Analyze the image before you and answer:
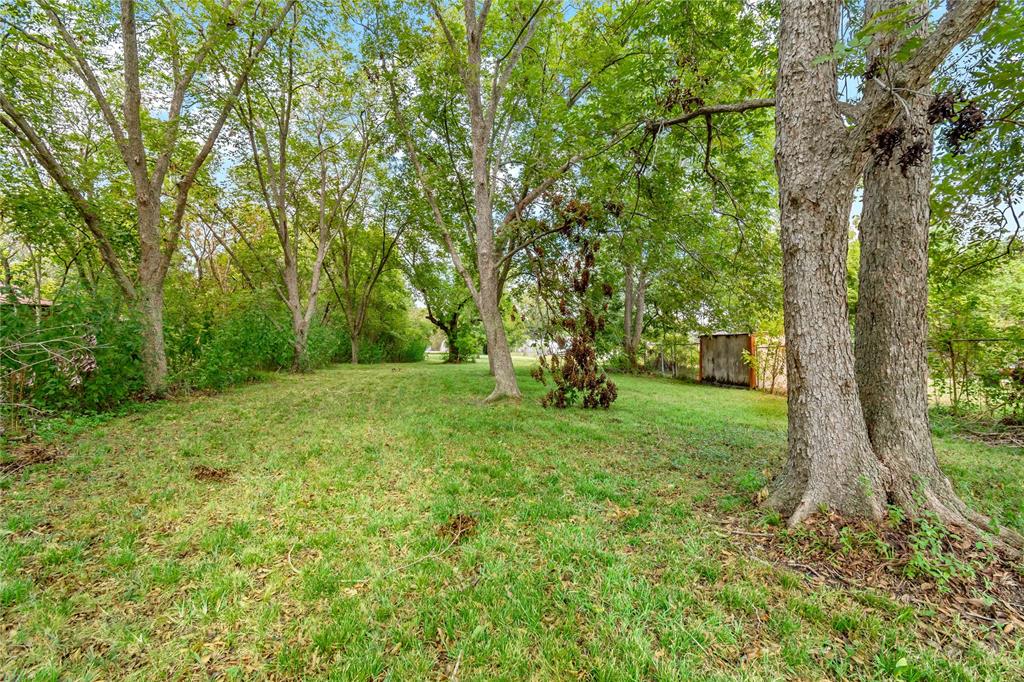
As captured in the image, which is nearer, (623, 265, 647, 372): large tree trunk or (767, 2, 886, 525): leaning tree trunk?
(767, 2, 886, 525): leaning tree trunk

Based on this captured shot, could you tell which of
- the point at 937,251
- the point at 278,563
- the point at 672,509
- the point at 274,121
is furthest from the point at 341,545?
the point at 274,121

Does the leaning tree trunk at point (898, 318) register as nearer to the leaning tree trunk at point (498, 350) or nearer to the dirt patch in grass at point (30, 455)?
the leaning tree trunk at point (498, 350)

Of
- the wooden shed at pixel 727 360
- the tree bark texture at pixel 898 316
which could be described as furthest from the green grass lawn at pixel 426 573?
the wooden shed at pixel 727 360

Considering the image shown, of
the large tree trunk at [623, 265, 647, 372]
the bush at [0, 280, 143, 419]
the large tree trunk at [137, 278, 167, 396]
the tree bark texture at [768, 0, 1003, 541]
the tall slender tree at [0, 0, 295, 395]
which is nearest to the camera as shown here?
the tree bark texture at [768, 0, 1003, 541]

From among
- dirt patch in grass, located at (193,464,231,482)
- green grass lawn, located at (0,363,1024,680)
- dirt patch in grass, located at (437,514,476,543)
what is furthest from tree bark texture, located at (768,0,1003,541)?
dirt patch in grass, located at (193,464,231,482)

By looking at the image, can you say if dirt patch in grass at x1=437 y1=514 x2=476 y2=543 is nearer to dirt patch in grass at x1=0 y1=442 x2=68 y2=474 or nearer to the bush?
dirt patch in grass at x1=0 y1=442 x2=68 y2=474

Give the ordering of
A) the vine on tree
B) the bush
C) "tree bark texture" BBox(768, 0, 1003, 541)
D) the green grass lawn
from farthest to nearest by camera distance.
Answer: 1. the vine on tree
2. the bush
3. "tree bark texture" BBox(768, 0, 1003, 541)
4. the green grass lawn

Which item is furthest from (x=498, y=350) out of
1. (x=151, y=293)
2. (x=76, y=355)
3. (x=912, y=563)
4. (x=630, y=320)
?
(x=630, y=320)

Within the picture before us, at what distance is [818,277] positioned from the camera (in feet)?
8.07

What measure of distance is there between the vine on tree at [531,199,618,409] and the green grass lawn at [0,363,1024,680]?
2.66 metres

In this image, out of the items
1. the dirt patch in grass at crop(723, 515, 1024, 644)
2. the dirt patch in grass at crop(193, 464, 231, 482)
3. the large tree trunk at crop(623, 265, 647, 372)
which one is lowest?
the dirt patch in grass at crop(193, 464, 231, 482)

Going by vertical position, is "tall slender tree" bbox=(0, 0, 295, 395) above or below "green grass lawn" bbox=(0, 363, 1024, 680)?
above

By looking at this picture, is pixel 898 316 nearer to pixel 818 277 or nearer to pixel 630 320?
pixel 818 277

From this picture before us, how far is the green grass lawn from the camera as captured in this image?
1550 mm
